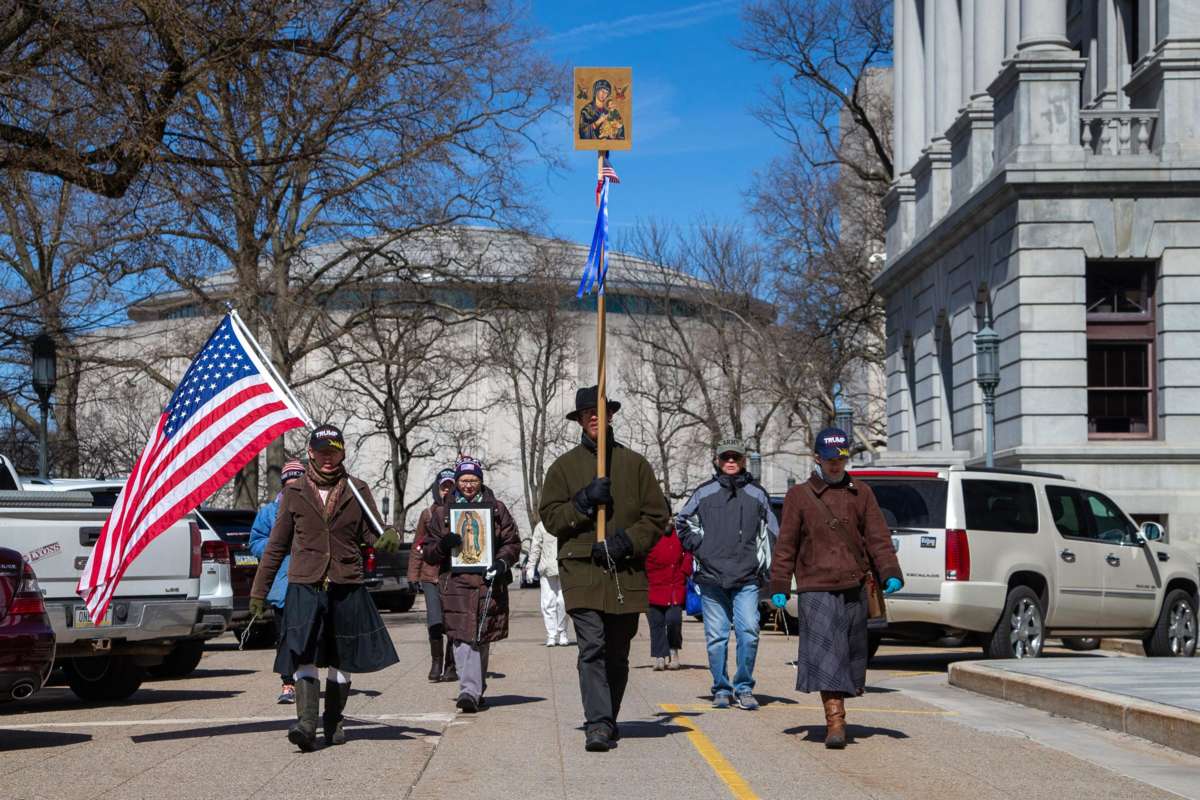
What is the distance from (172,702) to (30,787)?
213 inches

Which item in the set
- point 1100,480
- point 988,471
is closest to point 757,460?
point 1100,480

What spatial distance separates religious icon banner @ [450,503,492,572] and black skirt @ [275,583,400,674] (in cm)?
280

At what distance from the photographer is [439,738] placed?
1173cm

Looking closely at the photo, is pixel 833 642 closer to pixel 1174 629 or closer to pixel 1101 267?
pixel 1174 629

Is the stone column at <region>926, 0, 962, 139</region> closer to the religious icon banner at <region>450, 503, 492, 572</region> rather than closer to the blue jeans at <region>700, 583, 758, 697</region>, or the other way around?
the blue jeans at <region>700, 583, 758, 697</region>

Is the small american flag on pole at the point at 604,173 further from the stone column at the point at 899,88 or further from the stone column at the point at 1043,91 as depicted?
the stone column at the point at 899,88

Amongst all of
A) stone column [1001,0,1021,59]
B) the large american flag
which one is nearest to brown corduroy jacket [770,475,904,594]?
the large american flag

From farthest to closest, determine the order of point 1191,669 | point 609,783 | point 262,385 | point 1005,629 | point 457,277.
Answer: point 457,277
point 1005,629
point 1191,669
point 262,385
point 609,783

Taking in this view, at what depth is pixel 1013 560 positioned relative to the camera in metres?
18.0

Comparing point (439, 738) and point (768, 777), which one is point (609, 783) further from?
point (439, 738)

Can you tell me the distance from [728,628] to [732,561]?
615 millimetres

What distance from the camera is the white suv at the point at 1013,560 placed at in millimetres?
17516

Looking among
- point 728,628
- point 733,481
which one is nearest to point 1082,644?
point 728,628

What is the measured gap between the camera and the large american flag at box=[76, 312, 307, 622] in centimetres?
1159
